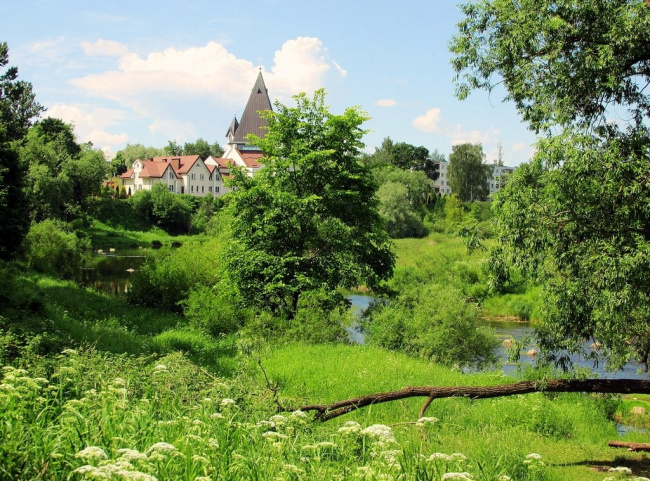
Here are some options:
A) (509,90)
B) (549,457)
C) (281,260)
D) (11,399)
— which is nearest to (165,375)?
(11,399)

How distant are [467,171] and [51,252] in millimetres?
70389

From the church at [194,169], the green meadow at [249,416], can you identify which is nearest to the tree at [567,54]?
the green meadow at [249,416]

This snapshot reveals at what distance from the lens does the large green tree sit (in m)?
9.65

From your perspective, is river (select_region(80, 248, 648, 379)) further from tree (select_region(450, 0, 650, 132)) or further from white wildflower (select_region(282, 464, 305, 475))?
white wildflower (select_region(282, 464, 305, 475))

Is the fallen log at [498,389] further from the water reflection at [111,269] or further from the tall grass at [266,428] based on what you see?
the water reflection at [111,269]

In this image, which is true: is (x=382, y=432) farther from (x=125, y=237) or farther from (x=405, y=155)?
(x=405, y=155)

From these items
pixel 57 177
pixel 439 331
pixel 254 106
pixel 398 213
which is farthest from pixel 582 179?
pixel 254 106

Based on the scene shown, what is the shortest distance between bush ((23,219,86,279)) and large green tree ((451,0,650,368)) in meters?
31.8

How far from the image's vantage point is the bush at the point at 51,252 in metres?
36.6

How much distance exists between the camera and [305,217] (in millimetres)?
22125

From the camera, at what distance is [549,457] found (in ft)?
34.6

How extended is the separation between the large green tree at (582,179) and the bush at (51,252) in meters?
31.8

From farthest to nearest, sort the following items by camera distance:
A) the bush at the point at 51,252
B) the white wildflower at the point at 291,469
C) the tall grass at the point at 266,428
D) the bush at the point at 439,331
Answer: the bush at the point at 51,252
the bush at the point at 439,331
the tall grass at the point at 266,428
the white wildflower at the point at 291,469

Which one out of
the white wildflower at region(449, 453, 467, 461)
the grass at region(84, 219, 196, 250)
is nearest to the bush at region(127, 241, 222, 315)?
the white wildflower at region(449, 453, 467, 461)
